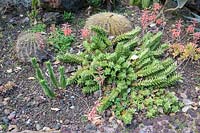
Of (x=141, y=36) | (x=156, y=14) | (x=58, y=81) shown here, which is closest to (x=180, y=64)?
(x=141, y=36)

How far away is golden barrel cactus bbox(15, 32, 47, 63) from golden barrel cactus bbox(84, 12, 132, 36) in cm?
60

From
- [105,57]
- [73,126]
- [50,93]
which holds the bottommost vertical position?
[73,126]

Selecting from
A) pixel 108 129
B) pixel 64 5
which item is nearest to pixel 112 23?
pixel 64 5

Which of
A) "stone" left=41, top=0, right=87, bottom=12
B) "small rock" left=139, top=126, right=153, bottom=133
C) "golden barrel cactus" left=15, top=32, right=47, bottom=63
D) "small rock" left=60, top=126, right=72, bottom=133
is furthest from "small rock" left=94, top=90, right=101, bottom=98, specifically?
"stone" left=41, top=0, right=87, bottom=12

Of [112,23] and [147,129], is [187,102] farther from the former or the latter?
[112,23]

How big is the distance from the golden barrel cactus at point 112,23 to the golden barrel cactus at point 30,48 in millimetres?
598

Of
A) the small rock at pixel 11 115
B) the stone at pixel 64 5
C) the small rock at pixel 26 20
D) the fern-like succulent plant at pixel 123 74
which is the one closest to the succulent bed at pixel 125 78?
the fern-like succulent plant at pixel 123 74

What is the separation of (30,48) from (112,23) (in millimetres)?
980

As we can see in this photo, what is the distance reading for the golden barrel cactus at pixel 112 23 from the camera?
15.1ft

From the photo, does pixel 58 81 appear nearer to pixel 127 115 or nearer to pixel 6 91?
pixel 6 91

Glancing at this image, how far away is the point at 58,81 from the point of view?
13.9ft

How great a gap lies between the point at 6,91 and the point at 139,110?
1.42 meters

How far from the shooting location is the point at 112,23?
4617 mm

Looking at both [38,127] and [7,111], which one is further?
[7,111]
